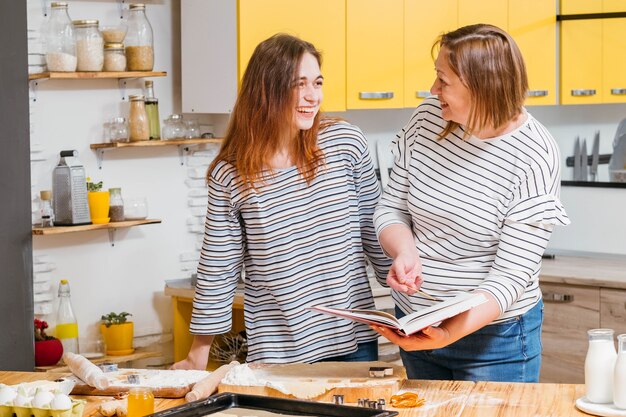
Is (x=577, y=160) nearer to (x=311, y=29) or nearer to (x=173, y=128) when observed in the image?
(x=311, y=29)

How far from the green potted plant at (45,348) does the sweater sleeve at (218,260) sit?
4.13 ft

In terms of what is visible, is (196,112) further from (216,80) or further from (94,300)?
(94,300)

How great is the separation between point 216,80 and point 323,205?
161 cm

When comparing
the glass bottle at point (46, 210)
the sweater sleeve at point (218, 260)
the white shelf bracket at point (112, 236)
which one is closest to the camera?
the sweater sleeve at point (218, 260)

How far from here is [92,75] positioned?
3961mm

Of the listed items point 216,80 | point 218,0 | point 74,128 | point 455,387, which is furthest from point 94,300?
point 455,387

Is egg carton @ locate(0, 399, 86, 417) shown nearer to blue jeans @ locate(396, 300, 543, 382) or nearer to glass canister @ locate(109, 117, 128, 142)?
blue jeans @ locate(396, 300, 543, 382)

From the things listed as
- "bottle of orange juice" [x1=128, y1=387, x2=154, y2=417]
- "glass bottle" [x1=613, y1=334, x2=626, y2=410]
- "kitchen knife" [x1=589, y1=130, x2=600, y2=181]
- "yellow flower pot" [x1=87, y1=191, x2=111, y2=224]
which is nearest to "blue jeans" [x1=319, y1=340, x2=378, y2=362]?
"bottle of orange juice" [x1=128, y1=387, x2=154, y2=417]

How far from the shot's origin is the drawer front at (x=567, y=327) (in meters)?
4.40

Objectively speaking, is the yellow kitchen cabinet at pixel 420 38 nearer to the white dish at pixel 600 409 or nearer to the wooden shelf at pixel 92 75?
the wooden shelf at pixel 92 75

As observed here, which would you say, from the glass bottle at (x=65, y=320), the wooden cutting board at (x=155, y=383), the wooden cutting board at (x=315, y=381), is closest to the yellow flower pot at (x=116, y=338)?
the glass bottle at (x=65, y=320)

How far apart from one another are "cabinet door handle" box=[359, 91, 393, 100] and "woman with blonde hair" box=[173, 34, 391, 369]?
1639 millimetres

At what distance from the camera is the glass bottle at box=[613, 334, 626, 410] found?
87.2 inches

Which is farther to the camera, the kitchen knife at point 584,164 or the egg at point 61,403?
the kitchen knife at point 584,164
